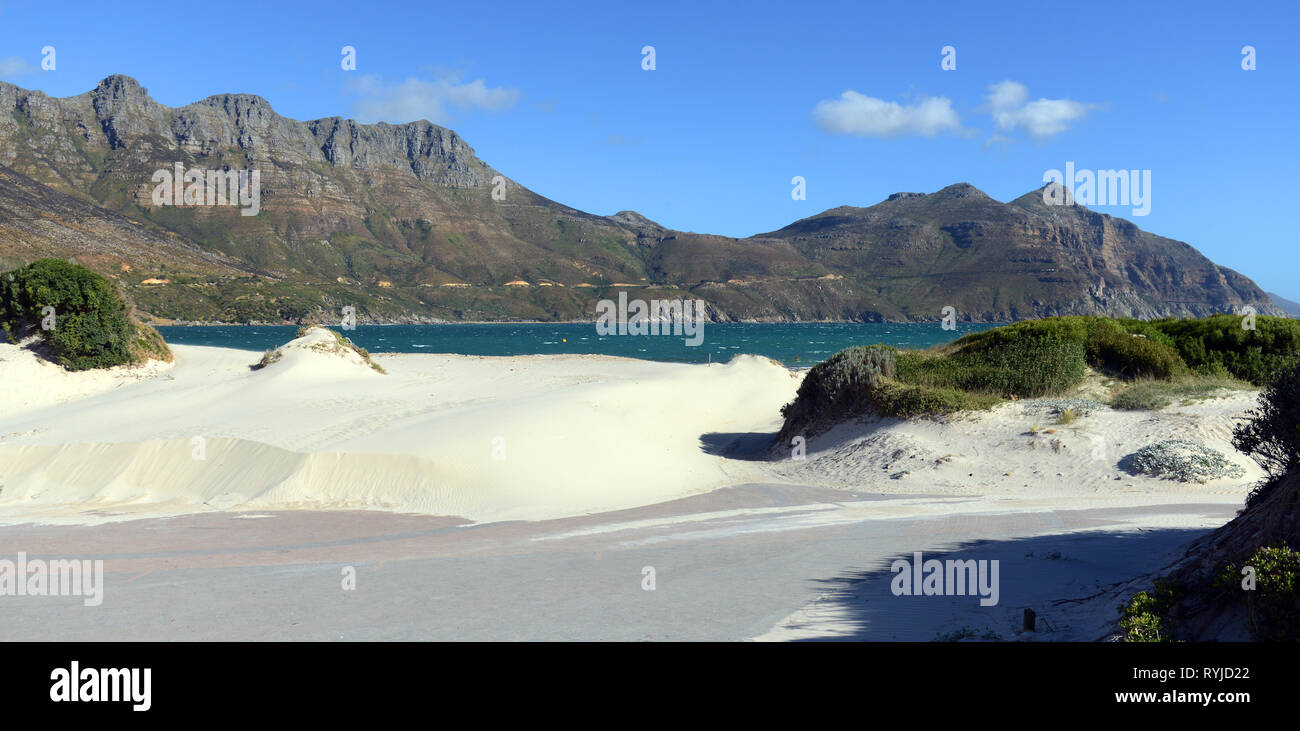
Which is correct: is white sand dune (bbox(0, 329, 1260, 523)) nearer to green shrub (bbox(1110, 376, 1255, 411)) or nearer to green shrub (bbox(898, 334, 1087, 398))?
green shrub (bbox(1110, 376, 1255, 411))

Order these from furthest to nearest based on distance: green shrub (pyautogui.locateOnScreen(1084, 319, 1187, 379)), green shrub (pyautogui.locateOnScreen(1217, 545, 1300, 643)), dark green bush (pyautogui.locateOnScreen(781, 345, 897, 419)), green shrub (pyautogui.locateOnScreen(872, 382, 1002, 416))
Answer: green shrub (pyautogui.locateOnScreen(1084, 319, 1187, 379))
dark green bush (pyautogui.locateOnScreen(781, 345, 897, 419))
green shrub (pyautogui.locateOnScreen(872, 382, 1002, 416))
green shrub (pyautogui.locateOnScreen(1217, 545, 1300, 643))

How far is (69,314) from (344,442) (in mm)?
18464

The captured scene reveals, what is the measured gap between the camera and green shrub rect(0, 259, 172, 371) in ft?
99.0

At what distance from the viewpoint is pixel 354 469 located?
17.4 meters

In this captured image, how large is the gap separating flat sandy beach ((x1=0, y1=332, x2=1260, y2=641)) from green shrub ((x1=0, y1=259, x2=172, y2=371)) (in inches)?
71.1

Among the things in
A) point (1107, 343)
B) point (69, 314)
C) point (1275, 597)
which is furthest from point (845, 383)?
point (69, 314)

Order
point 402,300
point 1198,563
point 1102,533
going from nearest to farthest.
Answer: point 1198,563
point 1102,533
point 402,300

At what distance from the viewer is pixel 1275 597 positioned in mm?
5531

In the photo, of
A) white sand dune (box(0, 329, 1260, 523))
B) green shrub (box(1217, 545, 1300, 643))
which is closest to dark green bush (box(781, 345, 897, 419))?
white sand dune (box(0, 329, 1260, 523))

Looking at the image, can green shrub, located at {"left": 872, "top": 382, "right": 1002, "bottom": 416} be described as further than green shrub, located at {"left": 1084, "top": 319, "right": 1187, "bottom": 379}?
No

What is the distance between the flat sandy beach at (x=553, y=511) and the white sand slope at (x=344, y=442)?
0.09 m
